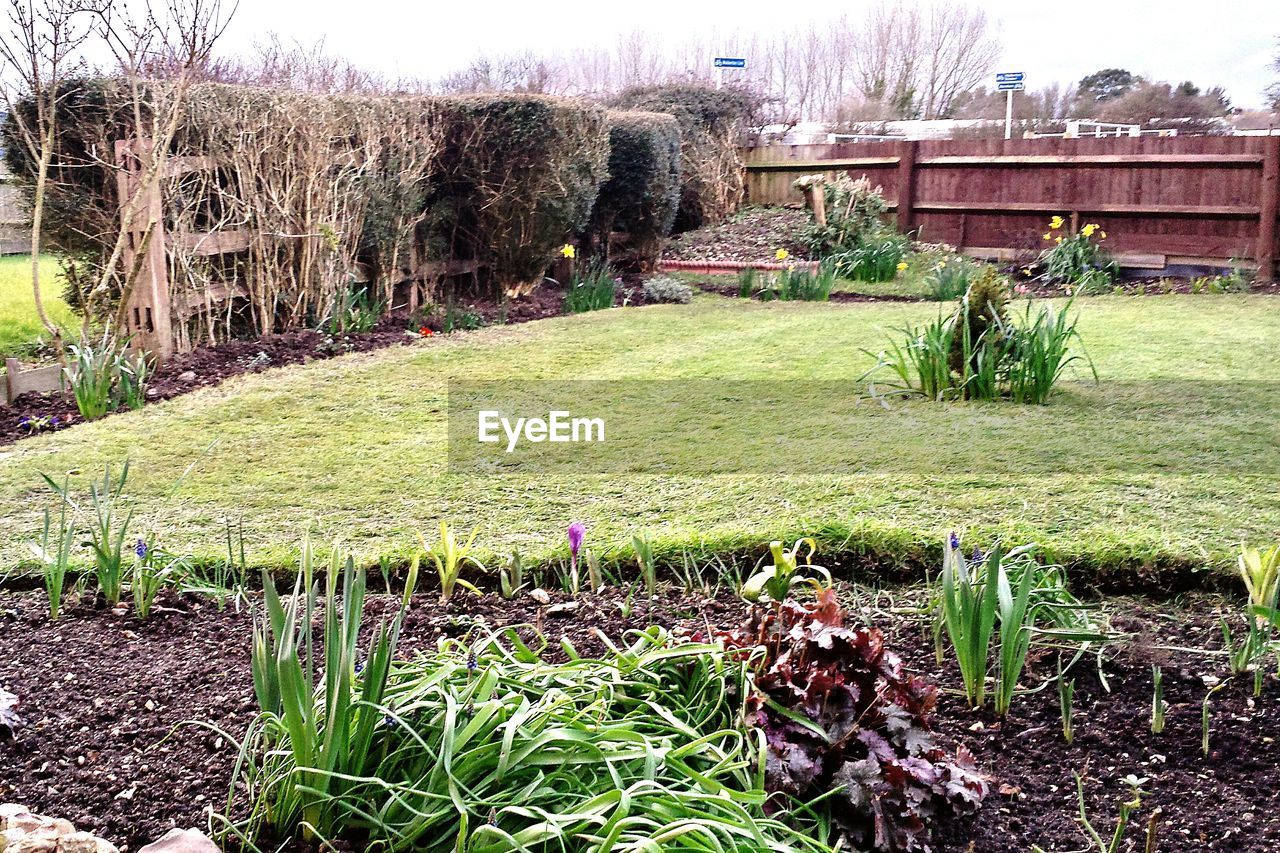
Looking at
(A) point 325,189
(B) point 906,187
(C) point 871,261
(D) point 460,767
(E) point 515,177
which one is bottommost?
(D) point 460,767

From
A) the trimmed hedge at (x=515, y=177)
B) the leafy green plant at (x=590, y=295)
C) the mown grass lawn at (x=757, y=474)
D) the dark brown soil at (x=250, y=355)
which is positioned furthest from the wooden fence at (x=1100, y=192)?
the dark brown soil at (x=250, y=355)

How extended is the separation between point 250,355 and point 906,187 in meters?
9.43

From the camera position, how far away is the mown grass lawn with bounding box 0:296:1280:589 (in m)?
3.44

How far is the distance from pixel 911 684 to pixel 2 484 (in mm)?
3728

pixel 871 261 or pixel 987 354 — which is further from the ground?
pixel 871 261

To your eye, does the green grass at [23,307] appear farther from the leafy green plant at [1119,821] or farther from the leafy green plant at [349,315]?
the leafy green plant at [1119,821]

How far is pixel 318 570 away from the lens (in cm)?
325

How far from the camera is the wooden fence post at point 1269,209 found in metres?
10.8

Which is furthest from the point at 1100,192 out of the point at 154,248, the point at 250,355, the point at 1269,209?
the point at 154,248

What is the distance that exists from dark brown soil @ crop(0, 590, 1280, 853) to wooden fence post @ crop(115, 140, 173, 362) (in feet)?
13.0

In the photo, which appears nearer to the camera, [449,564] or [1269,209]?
[449,564]

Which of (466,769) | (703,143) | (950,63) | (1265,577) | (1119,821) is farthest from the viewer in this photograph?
(950,63)

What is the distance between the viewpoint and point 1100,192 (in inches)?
484

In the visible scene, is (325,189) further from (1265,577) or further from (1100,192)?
(1100,192)
